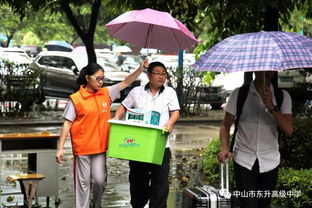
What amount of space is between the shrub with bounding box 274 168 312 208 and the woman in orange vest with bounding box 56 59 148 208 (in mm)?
2416

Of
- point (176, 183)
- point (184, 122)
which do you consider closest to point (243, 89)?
point (176, 183)

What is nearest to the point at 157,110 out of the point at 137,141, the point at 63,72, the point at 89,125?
the point at 137,141

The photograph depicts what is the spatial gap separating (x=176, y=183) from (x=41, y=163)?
8.95ft

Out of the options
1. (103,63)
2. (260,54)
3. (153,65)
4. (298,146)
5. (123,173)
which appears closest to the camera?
(260,54)

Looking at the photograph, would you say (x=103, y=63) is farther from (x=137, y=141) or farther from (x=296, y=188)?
(x=137, y=141)

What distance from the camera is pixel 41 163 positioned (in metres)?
8.87

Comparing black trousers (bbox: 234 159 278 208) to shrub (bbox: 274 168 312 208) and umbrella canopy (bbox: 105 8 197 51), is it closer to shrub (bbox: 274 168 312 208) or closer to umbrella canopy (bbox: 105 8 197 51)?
umbrella canopy (bbox: 105 8 197 51)

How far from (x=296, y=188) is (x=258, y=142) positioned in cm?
266

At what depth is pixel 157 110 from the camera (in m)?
7.32

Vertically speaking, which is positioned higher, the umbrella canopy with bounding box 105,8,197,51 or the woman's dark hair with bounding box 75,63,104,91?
the umbrella canopy with bounding box 105,8,197,51

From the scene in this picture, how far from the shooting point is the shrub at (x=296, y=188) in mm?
8602

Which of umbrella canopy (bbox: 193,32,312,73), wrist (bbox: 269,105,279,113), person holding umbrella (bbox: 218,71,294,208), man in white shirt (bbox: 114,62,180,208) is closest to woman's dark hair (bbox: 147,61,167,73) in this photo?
man in white shirt (bbox: 114,62,180,208)

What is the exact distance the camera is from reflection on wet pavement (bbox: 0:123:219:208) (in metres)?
9.59

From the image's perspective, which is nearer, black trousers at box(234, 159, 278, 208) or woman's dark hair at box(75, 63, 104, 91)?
black trousers at box(234, 159, 278, 208)
